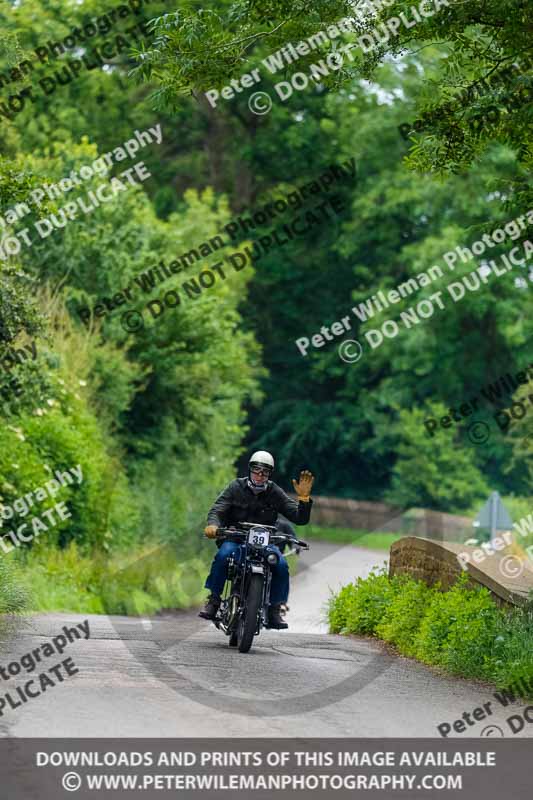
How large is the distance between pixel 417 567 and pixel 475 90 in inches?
223

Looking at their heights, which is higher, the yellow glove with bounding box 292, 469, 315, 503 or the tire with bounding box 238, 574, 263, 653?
the yellow glove with bounding box 292, 469, 315, 503

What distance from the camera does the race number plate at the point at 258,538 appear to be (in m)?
14.0

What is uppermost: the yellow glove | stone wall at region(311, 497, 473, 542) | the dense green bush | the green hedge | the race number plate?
the dense green bush

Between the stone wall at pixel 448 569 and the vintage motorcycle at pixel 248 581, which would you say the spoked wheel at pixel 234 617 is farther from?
the stone wall at pixel 448 569

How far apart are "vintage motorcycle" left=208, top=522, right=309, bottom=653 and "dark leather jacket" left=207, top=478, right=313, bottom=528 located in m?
0.24

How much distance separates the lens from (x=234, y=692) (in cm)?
1091

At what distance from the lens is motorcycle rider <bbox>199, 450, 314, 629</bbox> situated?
46.9 feet

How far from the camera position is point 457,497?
52344mm

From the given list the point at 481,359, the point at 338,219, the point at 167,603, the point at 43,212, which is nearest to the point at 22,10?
the point at 338,219

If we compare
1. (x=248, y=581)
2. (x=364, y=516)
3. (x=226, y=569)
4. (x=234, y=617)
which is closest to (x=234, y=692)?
(x=248, y=581)

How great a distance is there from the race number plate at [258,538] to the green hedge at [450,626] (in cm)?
189

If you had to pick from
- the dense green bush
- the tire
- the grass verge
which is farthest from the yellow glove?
the grass verge

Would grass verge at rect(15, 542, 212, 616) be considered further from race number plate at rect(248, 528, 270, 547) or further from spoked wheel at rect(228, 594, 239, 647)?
race number plate at rect(248, 528, 270, 547)
